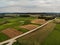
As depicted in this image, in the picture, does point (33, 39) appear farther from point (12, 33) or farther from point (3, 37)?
point (3, 37)

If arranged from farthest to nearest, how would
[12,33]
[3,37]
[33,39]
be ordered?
[12,33] < [33,39] < [3,37]

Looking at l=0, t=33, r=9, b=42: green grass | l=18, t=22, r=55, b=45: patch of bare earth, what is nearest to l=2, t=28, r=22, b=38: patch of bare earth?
l=0, t=33, r=9, b=42: green grass

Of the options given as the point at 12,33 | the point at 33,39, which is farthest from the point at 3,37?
the point at 33,39

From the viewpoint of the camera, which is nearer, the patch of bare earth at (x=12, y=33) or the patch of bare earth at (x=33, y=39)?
the patch of bare earth at (x=33, y=39)

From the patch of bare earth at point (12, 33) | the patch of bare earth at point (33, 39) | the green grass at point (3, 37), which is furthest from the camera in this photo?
the patch of bare earth at point (12, 33)

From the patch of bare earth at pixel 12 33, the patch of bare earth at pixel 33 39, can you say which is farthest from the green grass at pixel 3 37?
the patch of bare earth at pixel 33 39

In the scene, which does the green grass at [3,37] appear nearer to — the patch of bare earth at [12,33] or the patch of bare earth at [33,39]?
the patch of bare earth at [12,33]

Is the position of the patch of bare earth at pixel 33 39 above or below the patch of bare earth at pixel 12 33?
below

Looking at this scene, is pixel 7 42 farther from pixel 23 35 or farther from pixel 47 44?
pixel 47 44

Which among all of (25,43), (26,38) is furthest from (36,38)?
(25,43)

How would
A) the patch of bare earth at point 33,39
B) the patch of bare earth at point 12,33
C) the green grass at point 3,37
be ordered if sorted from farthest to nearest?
the patch of bare earth at point 12,33, the green grass at point 3,37, the patch of bare earth at point 33,39

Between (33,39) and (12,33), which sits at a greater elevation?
(12,33)
